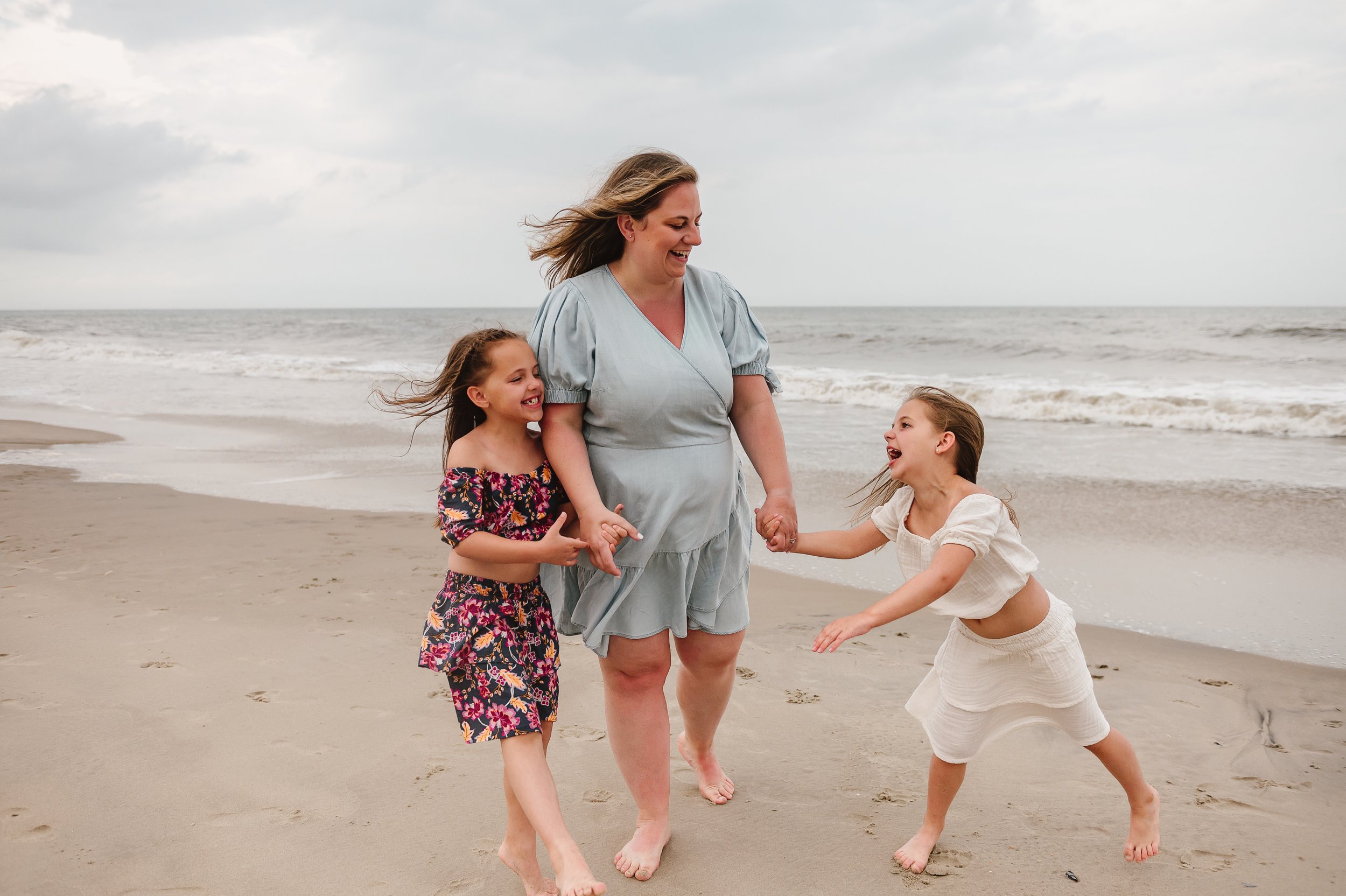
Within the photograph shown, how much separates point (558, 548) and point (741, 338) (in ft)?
2.88

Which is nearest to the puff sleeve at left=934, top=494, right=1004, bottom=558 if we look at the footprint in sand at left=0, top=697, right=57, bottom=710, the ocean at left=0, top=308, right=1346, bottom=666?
the ocean at left=0, top=308, right=1346, bottom=666

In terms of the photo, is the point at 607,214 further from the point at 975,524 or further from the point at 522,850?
the point at 522,850

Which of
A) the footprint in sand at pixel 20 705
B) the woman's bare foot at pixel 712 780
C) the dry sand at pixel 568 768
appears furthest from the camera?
the footprint in sand at pixel 20 705

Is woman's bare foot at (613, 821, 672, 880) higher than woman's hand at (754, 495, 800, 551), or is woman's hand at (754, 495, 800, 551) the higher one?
woman's hand at (754, 495, 800, 551)

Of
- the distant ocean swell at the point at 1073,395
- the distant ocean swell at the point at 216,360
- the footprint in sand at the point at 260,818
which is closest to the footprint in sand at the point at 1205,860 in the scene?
the footprint in sand at the point at 260,818

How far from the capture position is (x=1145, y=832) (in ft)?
8.86

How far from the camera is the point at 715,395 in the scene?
2586 millimetres

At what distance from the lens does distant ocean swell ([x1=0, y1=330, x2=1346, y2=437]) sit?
454 inches

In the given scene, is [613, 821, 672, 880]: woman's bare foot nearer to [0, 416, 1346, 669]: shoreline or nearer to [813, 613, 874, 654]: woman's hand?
[813, 613, 874, 654]: woman's hand

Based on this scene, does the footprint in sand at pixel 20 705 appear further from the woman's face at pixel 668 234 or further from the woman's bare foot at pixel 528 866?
the woman's face at pixel 668 234

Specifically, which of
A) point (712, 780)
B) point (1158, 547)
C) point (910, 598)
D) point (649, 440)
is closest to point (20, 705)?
point (712, 780)

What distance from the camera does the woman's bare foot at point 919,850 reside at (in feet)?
8.80

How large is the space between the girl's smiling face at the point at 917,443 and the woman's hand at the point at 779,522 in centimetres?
32

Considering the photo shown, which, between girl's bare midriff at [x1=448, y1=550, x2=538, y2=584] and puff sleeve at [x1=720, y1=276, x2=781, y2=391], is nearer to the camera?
girl's bare midriff at [x1=448, y1=550, x2=538, y2=584]
